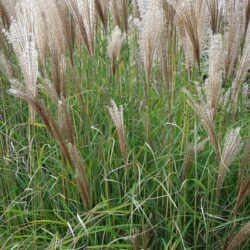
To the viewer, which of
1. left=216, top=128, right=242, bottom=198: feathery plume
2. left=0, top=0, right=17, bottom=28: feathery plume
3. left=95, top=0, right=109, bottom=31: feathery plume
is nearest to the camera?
left=216, top=128, right=242, bottom=198: feathery plume

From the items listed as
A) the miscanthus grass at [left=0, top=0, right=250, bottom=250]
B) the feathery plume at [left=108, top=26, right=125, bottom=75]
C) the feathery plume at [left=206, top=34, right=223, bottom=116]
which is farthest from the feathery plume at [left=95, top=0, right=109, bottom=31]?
the feathery plume at [left=206, top=34, right=223, bottom=116]

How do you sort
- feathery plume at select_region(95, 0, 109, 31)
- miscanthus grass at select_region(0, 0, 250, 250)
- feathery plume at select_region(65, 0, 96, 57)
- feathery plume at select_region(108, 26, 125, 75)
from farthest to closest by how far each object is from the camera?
feathery plume at select_region(95, 0, 109, 31), feathery plume at select_region(108, 26, 125, 75), feathery plume at select_region(65, 0, 96, 57), miscanthus grass at select_region(0, 0, 250, 250)

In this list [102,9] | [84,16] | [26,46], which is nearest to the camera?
[26,46]

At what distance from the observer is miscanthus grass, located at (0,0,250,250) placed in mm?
1605

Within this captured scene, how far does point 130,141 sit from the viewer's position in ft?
7.17

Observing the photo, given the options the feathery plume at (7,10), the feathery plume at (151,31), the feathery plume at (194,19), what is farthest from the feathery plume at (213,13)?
the feathery plume at (7,10)

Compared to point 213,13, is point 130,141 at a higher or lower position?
lower

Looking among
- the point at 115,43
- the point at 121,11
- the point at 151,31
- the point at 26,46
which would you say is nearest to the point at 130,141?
the point at 115,43

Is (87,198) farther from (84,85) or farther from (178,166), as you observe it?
(84,85)

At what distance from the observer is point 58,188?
2078 mm

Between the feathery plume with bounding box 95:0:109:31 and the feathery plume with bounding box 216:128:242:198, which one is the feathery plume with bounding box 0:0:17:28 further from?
the feathery plume with bounding box 216:128:242:198

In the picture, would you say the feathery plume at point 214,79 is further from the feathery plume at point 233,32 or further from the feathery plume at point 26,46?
the feathery plume at point 26,46

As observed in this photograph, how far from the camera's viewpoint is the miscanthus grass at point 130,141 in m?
1.61

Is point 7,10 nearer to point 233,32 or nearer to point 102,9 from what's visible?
point 102,9
